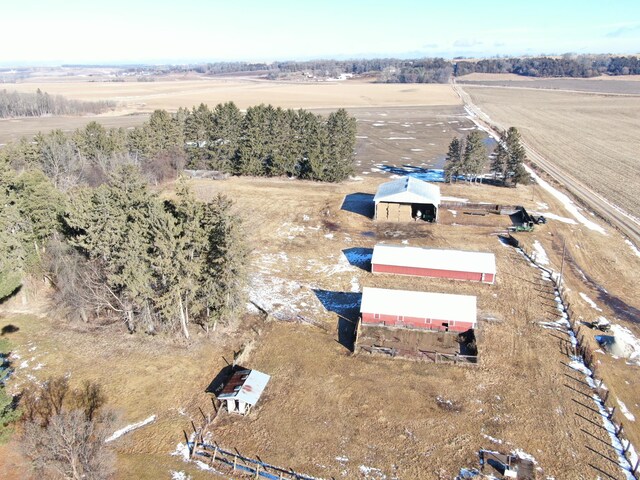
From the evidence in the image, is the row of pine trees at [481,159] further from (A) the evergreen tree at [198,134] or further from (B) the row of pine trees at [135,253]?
(B) the row of pine trees at [135,253]

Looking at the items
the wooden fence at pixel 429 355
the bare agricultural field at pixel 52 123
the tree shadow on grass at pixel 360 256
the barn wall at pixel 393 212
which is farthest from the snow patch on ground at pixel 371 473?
the bare agricultural field at pixel 52 123

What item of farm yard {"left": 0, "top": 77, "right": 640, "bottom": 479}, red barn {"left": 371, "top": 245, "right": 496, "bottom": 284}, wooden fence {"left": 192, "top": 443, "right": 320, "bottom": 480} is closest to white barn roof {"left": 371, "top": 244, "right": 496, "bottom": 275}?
red barn {"left": 371, "top": 245, "right": 496, "bottom": 284}

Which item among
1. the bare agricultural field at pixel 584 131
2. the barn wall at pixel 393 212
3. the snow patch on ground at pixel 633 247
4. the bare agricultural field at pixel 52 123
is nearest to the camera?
the snow patch on ground at pixel 633 247

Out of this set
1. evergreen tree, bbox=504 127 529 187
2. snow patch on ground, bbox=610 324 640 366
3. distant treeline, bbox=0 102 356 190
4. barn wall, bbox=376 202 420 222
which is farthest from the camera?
distant treeline, bbox=0 102 356 190

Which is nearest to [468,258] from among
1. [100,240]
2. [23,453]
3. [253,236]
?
[253,236]

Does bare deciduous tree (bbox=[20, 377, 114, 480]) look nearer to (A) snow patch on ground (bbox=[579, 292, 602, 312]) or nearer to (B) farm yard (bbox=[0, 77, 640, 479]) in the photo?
(B) farm yard (bbox=[0, 77, 640, 479])

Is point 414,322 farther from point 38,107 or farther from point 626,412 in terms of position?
point 38,107

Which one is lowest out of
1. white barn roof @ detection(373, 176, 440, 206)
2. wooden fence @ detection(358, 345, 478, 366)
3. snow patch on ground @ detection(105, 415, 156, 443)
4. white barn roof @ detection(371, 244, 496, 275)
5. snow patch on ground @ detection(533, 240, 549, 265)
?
snow patch on ground @ detection(105, 415, 156, 443)
